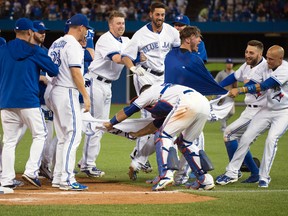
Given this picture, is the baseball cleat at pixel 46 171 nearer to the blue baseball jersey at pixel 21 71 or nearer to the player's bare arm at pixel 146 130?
the player's bare arm at pixel 146 130

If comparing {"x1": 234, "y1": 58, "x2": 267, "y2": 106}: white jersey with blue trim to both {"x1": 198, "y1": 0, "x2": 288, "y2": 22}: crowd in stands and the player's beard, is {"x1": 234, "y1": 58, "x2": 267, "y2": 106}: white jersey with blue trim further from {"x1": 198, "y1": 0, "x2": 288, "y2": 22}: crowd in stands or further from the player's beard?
{"x1": 198, "y1": 0, "x2": 288, "y2": 22}: crowd in stands

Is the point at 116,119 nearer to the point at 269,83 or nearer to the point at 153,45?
the point at 153,45

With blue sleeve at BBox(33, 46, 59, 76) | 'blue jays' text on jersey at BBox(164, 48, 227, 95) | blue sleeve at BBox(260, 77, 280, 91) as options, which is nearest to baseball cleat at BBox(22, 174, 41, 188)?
blue sleeve at BBox(33, 46, 59, 76)

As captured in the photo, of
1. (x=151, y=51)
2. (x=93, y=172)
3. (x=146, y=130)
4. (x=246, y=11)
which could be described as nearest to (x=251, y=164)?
(x=146, y=130)

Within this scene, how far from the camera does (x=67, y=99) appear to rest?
938 cm

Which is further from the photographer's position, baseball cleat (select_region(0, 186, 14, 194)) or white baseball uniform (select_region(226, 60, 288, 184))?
white baseball uniform (select_region(226, 60, 288, 184))

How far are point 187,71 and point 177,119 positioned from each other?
70cm

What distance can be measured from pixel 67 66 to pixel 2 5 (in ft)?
80.3

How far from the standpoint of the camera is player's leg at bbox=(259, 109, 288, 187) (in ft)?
33.3

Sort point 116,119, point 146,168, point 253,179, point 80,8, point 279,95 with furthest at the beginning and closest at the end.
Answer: point 80,8 → point 146,168 → point 253,179 → point 279,95 → point 116,119

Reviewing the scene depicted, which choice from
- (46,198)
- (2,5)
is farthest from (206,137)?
(2,5)

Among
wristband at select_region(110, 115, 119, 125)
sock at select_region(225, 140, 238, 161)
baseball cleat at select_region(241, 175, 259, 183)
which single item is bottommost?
baseball cleat at select_region(241, 175, 259, 183)

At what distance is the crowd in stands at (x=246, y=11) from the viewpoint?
32.4 metres

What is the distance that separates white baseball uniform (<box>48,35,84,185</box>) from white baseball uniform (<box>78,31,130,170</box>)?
213 centimetres
